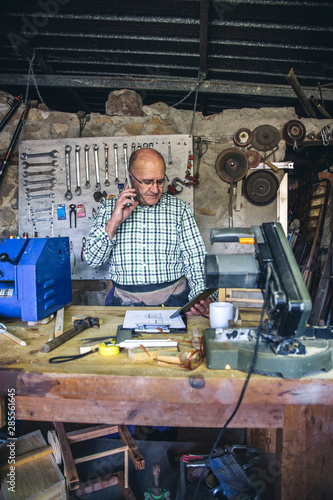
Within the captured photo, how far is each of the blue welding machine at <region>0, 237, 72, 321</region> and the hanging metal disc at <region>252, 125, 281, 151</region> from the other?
2.66m

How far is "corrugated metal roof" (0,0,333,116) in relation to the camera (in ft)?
8.08

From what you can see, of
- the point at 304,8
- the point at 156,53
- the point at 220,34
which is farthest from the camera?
the point at 156,53

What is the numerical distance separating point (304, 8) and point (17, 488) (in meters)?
3.53

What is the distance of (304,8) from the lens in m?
2.36

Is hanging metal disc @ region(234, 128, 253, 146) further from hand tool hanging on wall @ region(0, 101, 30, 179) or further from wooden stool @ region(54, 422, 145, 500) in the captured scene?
wooden stool @ region(54, 422, 145, 500)

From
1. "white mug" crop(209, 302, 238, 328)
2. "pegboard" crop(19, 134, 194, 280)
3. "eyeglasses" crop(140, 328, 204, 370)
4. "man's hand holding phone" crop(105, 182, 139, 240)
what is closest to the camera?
"eyeglasses" crop(140, 328, 204, 370)

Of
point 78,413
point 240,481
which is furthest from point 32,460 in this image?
point 240,481

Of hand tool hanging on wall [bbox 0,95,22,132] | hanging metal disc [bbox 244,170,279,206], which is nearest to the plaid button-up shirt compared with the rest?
hanging metal disc [bbox 244,170,279,206]

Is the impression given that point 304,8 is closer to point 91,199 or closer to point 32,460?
point 91,199

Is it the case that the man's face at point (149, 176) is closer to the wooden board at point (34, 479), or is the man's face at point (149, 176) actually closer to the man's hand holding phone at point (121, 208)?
the man's hand holding phone at point (121, 208)

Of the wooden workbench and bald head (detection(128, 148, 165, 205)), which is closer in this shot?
the wooden workbench

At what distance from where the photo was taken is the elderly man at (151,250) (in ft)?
7.86

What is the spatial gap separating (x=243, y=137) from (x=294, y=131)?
0.57 meters

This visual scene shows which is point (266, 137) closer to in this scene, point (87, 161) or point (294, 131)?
point (294, 131)
